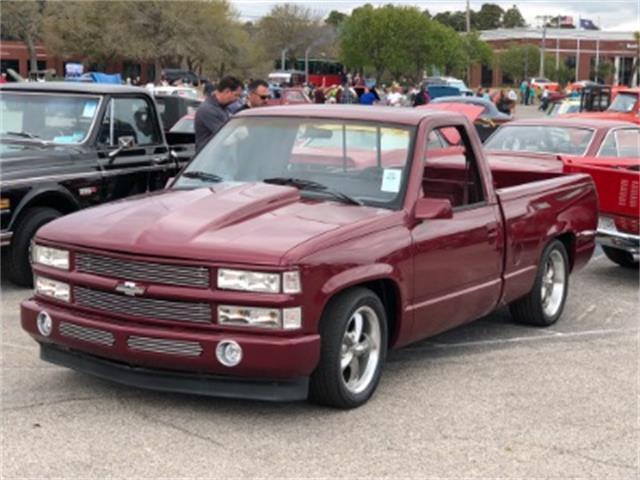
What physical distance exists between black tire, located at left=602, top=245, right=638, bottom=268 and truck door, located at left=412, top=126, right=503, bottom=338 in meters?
4.23

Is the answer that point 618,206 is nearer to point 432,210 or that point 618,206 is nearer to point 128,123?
point 432,210

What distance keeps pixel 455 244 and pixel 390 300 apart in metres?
0.66

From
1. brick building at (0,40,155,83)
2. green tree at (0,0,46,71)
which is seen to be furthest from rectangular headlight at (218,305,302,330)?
brick building at (0,40,155,83)

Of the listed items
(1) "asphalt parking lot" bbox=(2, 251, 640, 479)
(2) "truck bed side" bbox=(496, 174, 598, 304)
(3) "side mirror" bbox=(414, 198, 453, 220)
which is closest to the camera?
(1) "asphalt parking lot" bbox=(2, 251, 640, 479)

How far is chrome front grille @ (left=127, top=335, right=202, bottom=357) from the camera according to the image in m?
4.73

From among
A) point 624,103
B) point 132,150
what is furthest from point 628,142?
point 624,103

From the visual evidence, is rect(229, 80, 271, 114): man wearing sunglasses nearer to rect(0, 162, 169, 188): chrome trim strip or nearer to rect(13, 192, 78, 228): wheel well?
rect(0, 162, 169, 188): chrome trim strip

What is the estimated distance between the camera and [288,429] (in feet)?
16.1

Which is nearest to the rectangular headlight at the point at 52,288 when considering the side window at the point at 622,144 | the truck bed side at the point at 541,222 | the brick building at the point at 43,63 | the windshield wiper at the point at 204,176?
the windshield wiper at the point at 204,176

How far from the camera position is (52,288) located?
17.1 feet

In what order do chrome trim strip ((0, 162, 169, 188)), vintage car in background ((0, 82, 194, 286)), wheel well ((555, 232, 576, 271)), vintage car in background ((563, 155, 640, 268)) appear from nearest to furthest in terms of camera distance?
1. wheel well ((555, 232, 576, 271))
2. chrome trim strip ((0, 162, 169, 188))
3. vintage car in background ((0, 82, 194, 286))
4. vintage car in background ((563, 155, 640, 268))

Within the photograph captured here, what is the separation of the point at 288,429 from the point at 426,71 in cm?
7381

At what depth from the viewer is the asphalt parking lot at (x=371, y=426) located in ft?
14.5

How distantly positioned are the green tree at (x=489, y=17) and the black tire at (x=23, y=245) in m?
161
